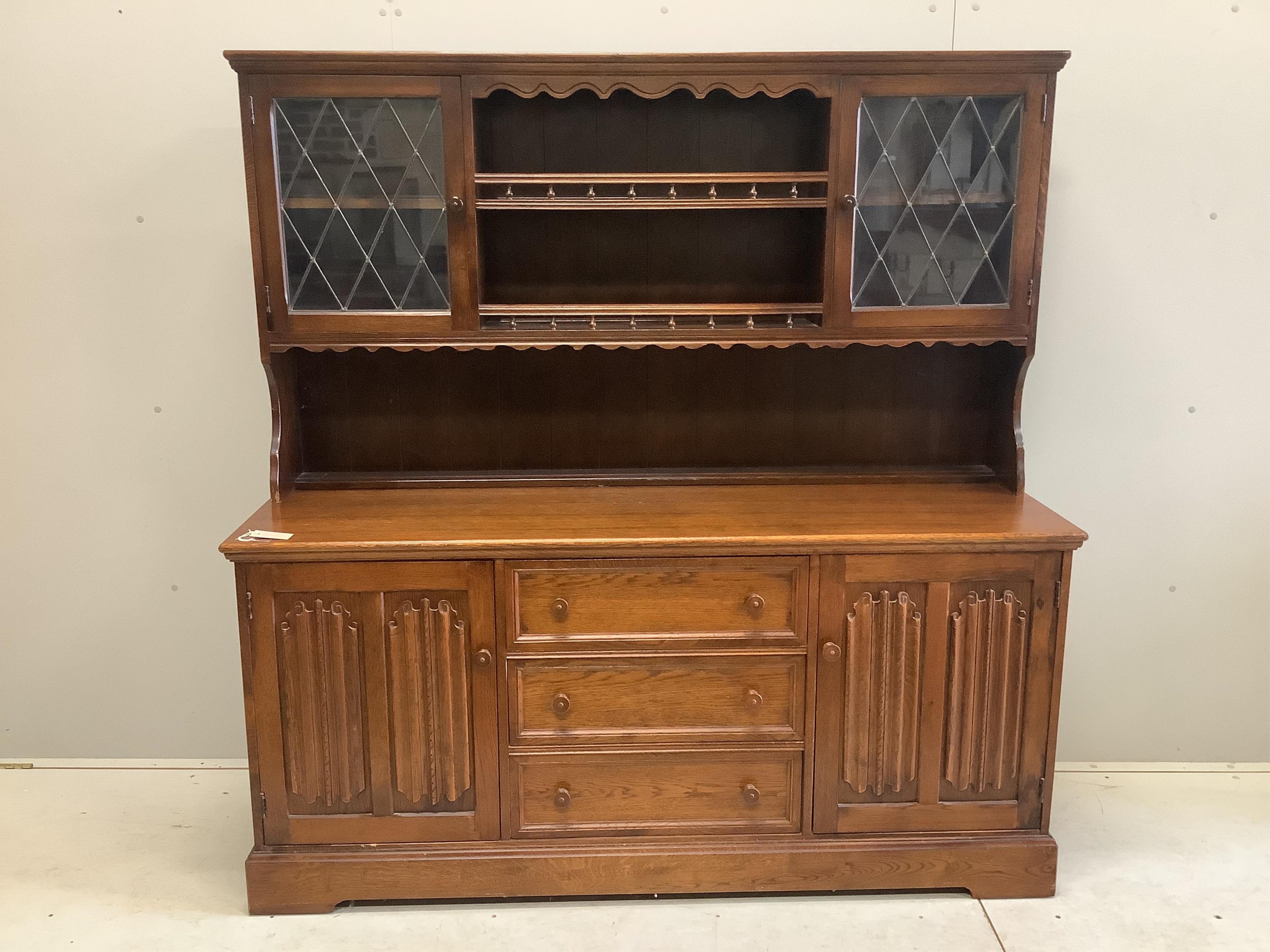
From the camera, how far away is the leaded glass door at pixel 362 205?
209cm

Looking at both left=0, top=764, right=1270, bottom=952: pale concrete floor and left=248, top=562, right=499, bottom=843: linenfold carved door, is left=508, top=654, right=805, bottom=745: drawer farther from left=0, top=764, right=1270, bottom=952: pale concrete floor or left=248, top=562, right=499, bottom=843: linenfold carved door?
left=0, top=764, right=1270, bottom=952: pale concrete floor

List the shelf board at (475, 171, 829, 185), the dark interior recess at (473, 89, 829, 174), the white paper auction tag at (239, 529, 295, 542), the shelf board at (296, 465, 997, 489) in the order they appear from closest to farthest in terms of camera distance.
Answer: the white paper auction tag at (239, 529, 295, 542) < the shelf board at (475, 171, 829, 185) < the dark interior recess at (473, 89, 829, 174) < the shelf board at (296, 465, 997, 489)

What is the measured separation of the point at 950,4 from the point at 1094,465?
1.22 m

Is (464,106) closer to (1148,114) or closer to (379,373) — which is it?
(379,373)

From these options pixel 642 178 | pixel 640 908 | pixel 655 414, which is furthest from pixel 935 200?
pixel 640 908

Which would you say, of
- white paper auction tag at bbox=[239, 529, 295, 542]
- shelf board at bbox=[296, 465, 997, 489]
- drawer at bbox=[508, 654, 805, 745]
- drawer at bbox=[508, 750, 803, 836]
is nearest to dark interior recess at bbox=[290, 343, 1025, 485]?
shelf board at bbox=[296, 465, 997, 489]

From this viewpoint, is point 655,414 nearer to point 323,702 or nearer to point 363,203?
point 363,203

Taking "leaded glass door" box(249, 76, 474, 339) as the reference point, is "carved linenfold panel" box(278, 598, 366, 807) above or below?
below

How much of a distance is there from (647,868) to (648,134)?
5.47ft

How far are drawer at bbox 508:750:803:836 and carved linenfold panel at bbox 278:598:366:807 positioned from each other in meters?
0.35

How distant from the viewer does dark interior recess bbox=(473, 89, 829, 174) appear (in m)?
2.32

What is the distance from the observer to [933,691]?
2131 millimetres

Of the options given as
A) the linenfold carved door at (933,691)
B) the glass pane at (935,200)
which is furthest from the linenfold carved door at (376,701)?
the glass pane at (935,200)

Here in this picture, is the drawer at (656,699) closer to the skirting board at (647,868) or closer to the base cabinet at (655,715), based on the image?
the base cabinet at (655,715)
